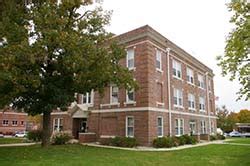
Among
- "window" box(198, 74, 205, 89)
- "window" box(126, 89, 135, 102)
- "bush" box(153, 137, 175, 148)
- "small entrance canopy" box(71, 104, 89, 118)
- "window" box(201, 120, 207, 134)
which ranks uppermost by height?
"window" box(198, 74, 205, 89)

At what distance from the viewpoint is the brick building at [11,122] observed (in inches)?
2889

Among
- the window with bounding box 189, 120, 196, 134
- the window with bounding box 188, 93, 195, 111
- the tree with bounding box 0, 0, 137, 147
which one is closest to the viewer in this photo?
the tree with bounding box 0, 0, 137, 147

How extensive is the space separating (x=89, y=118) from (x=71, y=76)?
11223mm

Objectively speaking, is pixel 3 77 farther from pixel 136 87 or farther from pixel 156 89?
pixel 156 89

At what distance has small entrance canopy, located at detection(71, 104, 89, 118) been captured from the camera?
100 ft

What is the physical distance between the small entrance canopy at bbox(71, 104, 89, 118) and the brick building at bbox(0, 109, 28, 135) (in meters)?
47.3

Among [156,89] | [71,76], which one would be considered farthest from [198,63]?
[71,76]

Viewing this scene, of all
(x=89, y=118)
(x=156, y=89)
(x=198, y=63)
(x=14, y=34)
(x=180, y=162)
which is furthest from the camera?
(x=198, y=63)

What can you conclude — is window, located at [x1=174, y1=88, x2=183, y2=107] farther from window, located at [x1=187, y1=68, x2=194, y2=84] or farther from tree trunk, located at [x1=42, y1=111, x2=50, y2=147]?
tree trunk, located at [x1=42, y1=111, x2=50, y2=147]

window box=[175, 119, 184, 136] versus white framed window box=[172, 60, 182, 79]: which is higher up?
white framed window box=[172, 60, 182, 79]

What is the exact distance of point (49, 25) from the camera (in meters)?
17.9

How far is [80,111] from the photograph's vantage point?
103ft

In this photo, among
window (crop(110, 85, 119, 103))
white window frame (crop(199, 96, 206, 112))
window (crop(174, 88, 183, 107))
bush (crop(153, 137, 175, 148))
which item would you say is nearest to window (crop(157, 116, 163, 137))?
bush (crop(153, 137, 175, 148))

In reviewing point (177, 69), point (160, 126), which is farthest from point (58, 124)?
point (177, 69)
